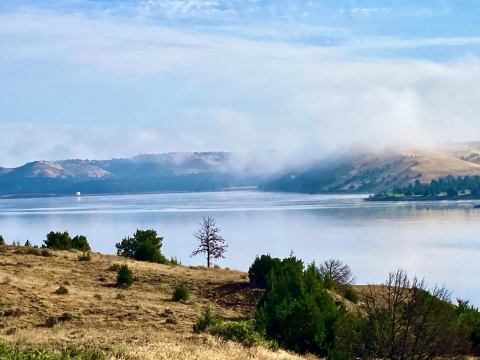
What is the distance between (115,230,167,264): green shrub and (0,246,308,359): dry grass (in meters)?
4.27

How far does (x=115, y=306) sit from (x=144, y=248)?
71.3 ft

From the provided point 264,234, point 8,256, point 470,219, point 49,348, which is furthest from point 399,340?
point 470,219

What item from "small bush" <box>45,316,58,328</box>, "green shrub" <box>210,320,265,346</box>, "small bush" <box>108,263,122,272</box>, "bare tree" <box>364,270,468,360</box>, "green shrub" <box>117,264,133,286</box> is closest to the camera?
"green shrub" <box>210,320,265,346</box>

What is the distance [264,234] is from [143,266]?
357 ft

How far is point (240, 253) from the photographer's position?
117 meters

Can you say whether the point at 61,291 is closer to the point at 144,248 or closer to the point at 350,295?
the point at 350,295

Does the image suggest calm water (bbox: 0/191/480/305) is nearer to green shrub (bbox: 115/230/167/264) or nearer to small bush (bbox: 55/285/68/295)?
green shrub (bbox: 115/230/167/264)

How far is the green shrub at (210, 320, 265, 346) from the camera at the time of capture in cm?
2350

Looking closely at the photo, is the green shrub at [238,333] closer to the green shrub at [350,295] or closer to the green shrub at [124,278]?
the green shrub at [124,278]

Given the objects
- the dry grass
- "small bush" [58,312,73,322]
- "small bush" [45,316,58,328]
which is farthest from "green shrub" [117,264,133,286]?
"small bush" [45,316,58,328]

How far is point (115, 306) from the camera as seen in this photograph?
3006cm

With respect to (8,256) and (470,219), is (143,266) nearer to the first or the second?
(8,256)

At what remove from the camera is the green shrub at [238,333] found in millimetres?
23500

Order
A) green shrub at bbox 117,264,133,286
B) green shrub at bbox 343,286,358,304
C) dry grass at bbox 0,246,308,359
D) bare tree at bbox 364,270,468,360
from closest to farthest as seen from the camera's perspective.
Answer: dry grass at bbox 0,246,308,359
bare tree at bbox 364,270,468,360
green shrub at bbox 117,264,133,286
green shrub at bbox 343,286,358,304
